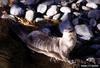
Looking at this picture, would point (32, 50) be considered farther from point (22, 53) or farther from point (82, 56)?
point (82, 56)

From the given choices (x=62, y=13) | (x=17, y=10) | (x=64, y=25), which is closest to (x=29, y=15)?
(x=17, y=10)

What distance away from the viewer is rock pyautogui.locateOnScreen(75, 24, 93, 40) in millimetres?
5641

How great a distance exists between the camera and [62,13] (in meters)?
6.33

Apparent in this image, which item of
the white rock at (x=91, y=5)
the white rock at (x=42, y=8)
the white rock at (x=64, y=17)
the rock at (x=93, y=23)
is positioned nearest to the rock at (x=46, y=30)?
the white rock at (x=64, y=17)

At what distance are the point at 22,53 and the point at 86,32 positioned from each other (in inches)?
45.2

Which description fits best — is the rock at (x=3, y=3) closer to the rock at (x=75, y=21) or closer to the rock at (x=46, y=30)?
the rock at (x=46, y=30)

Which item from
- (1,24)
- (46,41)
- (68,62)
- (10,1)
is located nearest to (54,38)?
(46,41)

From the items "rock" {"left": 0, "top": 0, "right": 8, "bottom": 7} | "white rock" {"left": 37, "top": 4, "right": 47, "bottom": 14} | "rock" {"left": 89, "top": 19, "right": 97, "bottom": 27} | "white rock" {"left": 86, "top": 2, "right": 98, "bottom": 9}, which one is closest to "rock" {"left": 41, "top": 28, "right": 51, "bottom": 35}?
"white rock" {"left": 37, "top": 4, "right": 47, "bottom": 14}

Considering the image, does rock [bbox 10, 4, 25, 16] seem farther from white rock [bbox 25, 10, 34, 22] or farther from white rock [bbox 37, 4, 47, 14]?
white rock [bbox 37, 4, 47, 14]

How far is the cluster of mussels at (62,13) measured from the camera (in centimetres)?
581

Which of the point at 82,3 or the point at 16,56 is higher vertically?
the point at 82,3

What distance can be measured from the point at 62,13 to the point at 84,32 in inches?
32.8

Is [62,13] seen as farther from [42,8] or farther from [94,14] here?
[94,14]

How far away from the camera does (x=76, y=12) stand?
627cm
